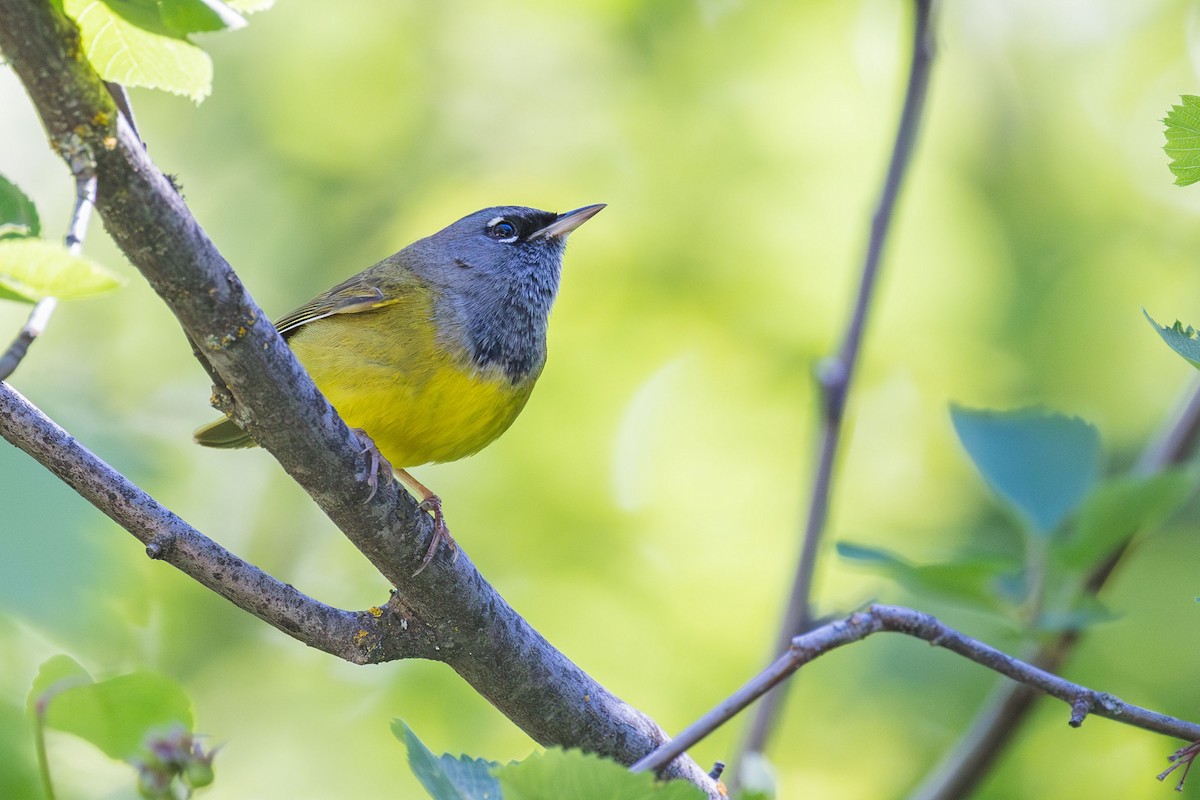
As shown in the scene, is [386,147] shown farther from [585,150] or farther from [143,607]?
[143,607]

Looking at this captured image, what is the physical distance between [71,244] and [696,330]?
5.59 meters

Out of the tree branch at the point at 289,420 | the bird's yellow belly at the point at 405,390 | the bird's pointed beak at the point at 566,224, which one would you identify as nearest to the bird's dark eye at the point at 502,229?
the bird's pointed beak at the point at 566,224

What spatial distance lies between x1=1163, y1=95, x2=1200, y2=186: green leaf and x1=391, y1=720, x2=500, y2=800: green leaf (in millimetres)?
1729

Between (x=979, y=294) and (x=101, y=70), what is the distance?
6815 millimetres

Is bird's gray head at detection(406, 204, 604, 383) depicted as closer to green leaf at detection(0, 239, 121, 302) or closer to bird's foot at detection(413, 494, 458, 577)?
bird's foot at detection(413, 494, 458, 577)

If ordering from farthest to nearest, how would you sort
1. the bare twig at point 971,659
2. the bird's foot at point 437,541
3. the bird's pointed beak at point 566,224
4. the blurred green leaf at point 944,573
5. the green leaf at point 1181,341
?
the bird's pointed beak at point 566,224 → the blurred green leaf at point 944,573 → the bird's foot at point 437,541 → the bare twig at point 971,659 → the green leaf at point 1181,341

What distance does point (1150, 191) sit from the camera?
7.83 m

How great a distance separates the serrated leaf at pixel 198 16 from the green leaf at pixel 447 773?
4.04ft

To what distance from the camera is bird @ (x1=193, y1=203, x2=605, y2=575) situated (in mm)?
4230

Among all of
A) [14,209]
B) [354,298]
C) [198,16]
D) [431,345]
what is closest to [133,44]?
[198,16]

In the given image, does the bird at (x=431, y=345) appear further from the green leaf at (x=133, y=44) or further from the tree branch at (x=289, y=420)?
the green leaf at (x=133, y=44)

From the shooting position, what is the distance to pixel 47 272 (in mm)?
1640

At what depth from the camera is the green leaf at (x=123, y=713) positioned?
1.88 metres

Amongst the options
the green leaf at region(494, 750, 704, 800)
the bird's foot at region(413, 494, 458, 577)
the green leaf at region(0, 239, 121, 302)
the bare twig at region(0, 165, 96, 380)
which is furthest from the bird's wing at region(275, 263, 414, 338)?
the green leaf at region(494, 750, 704, 800)
